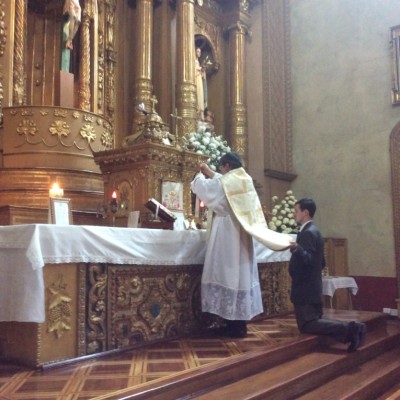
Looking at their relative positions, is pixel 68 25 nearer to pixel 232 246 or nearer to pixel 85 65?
pixel 85 65

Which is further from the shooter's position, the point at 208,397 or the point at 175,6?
the point at 175,6

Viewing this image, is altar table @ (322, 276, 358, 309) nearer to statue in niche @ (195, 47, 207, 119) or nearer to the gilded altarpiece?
the gilded altarpiece

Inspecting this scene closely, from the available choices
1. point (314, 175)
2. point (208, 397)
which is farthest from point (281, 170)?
point (208, 397)

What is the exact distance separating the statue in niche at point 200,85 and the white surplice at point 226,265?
18.3 ft

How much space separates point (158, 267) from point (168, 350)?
0.72m

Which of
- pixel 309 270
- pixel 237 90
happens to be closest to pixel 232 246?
pixel 309 270

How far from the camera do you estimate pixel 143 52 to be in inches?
365

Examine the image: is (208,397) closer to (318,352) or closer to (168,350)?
(168,350)

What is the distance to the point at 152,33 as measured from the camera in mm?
9875

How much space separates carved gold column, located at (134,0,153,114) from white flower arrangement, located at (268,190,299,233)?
3.03 meters

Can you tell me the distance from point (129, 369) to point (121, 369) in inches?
2.2

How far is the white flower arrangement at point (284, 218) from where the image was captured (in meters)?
9.25

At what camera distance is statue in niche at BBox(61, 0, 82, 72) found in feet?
25.3

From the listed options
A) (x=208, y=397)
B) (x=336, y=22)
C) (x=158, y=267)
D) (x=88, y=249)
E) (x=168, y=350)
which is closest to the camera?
(x=208, y=397)
